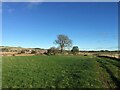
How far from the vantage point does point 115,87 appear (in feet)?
87.1

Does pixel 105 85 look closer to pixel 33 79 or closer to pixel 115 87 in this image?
pixel 115 87

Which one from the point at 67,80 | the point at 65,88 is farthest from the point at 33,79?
the point at 65,88

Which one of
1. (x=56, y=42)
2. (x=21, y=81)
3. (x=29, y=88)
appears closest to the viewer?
(x=29, y=88)

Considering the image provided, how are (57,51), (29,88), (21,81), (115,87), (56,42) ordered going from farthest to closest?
(56,42)
(57,51)
(21,81)
(115,87)
(29,88)

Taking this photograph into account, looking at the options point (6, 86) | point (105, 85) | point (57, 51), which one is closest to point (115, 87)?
point (105, 85)

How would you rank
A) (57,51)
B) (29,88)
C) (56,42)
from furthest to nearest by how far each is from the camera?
(56,42) → (57,51) → (29,88)

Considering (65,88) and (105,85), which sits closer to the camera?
(65,88)

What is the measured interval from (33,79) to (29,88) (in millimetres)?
5504

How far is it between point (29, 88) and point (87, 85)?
19.1 feet

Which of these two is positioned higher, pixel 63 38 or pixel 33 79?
pixel 63 38

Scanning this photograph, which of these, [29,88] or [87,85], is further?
[87,85]

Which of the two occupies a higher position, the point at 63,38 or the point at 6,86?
the point at 63,38

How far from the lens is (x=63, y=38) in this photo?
146000mm

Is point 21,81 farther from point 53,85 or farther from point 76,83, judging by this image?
point 76,83
